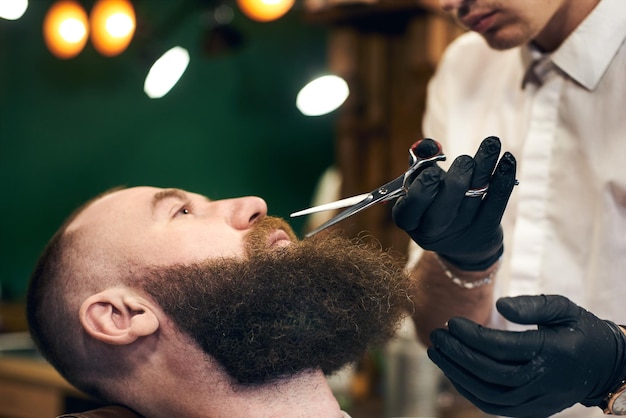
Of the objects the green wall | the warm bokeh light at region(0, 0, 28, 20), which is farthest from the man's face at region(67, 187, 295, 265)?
the green wall

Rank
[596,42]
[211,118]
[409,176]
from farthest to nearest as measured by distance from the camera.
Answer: [211,118], [596,42], [409,176]

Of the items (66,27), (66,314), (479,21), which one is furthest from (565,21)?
(66,27)

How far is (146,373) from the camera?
1.65m

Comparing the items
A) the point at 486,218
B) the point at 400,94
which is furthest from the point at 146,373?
the point at 400,94

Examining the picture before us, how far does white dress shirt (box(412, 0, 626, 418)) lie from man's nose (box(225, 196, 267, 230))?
2.29 ft

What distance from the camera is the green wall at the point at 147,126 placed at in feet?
17.2

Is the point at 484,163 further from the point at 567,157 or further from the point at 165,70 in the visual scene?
the point at 165,70

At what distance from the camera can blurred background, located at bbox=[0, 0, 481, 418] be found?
412 cm

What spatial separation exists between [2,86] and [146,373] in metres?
4.05

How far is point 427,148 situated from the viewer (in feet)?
4.91

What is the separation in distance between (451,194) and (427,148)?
132 millimetres

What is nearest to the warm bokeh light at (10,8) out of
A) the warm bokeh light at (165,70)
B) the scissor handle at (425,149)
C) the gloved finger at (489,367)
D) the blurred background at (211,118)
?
the blurred background at (211,118)

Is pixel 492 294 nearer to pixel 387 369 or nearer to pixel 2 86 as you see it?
pixel 387 369

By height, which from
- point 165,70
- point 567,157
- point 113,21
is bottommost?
point 165,70
